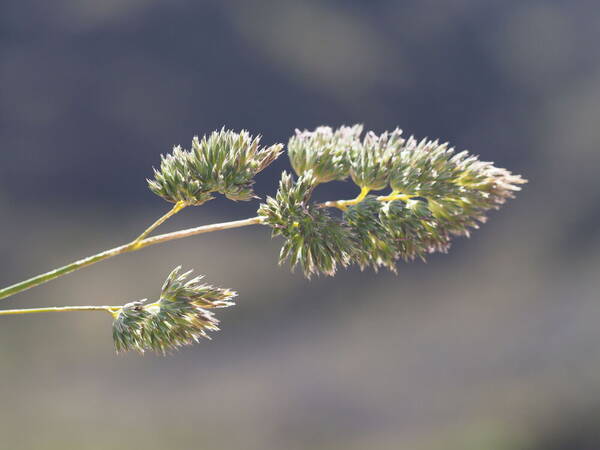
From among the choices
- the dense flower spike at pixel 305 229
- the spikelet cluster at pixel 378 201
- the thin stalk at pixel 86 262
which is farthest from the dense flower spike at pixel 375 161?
the thin stalk at pixel 86 262

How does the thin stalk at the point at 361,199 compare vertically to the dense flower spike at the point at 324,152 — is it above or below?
below

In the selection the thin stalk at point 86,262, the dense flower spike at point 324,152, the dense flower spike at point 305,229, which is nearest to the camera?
the thin stalk at point 86,262

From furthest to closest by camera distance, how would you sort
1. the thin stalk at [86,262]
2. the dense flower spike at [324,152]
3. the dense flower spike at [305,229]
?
the dense flower spike at [324,152] → the dense flower spike at [305,229] → the thin stalk at [86,262]

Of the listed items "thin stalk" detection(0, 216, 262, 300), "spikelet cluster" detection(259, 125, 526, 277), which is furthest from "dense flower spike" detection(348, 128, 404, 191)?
"thin stalk" detection(0, 216, 262, 300)

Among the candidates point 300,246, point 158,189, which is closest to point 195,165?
point 158,189

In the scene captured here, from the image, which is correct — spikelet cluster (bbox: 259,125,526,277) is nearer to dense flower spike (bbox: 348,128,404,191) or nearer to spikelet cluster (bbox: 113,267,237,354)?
dense flower spike (bbox: 348,128,404,191)

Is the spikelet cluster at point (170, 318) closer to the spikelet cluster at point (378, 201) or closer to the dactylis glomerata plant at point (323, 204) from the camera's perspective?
the dactylis glomerata plant at point (323, 204)

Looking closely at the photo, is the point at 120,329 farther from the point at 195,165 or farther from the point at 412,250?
the point at 412,250
